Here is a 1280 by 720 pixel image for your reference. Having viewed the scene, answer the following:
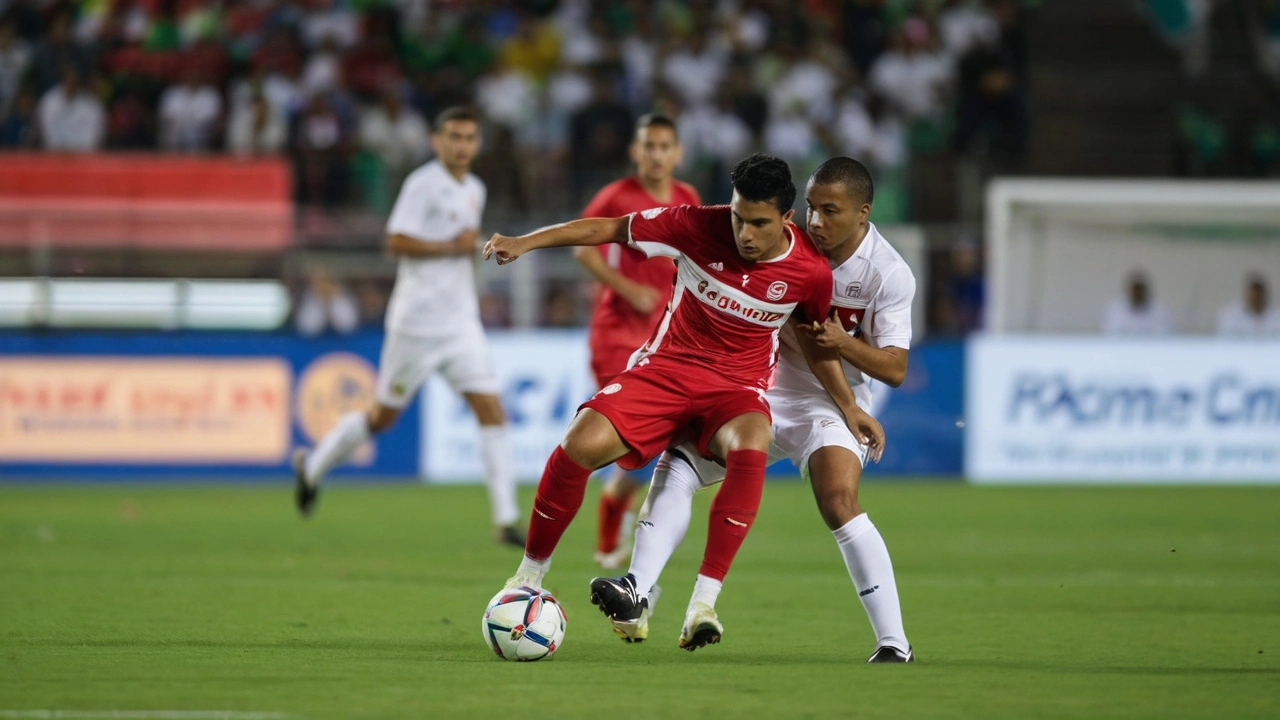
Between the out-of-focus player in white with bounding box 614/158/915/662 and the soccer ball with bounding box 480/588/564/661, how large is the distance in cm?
38

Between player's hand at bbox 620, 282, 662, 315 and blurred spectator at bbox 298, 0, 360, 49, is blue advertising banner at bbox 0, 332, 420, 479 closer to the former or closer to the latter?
blurred spectator at bbox 298, 0, 360, 49

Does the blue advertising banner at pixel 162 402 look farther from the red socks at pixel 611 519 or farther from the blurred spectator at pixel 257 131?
the red socks at pixel 611 519

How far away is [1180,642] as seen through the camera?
278 inches

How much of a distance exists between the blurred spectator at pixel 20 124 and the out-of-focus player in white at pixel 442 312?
8985 millimetres

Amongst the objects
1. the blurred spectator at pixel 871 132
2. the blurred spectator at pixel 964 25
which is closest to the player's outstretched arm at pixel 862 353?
the blurred spectator at pixel 871 132

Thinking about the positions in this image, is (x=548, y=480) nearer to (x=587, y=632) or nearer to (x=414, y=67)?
(x=587, y=632)

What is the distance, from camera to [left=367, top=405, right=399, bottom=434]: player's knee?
11117 millimetres

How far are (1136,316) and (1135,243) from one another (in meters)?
1.34

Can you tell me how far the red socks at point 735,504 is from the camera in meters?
6.47

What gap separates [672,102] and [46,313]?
7.18 metres

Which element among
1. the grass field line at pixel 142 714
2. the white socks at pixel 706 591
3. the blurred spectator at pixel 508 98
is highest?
the blurred spectator at pixel 508 98

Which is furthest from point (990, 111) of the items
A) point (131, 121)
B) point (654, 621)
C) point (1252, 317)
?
point (654, 621)

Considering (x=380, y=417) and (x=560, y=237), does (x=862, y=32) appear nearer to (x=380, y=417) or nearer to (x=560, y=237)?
(x=380, y=417)

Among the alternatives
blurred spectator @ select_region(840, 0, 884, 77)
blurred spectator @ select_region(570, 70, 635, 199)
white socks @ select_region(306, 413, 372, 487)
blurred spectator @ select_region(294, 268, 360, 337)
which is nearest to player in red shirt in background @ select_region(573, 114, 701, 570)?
white socks @ select_region(306, 413, 372, 487)
